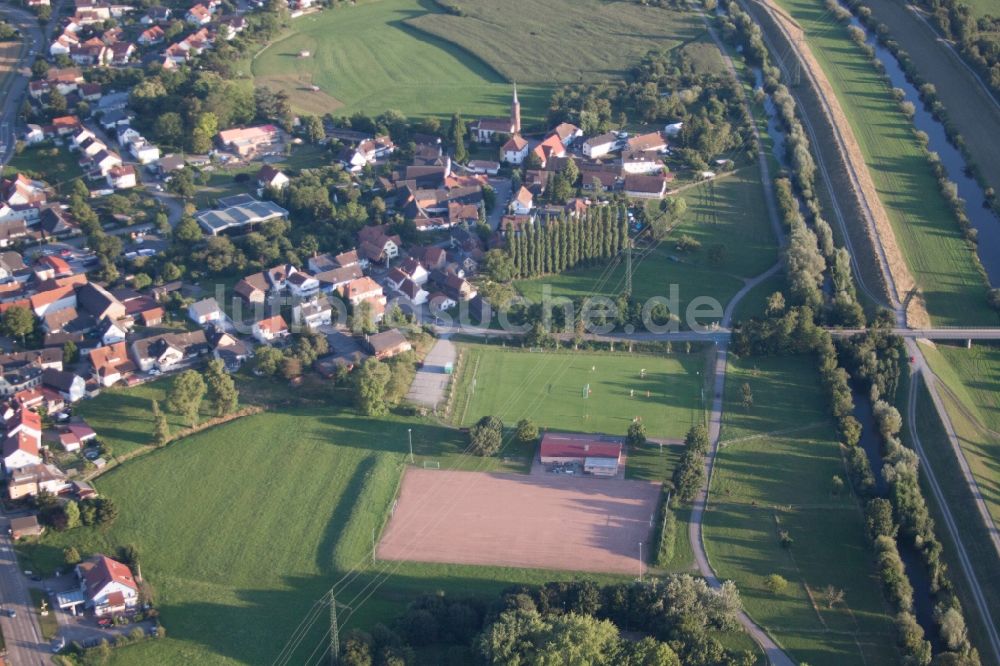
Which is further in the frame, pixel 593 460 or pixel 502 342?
pixel 502 342

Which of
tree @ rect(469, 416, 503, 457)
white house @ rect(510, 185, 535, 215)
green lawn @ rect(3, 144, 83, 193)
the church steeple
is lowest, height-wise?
green lawn @ rect(3, 144, 83, 193)

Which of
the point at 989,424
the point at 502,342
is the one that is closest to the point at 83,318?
the point at 502,342

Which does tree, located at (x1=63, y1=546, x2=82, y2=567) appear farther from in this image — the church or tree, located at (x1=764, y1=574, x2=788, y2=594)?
the church

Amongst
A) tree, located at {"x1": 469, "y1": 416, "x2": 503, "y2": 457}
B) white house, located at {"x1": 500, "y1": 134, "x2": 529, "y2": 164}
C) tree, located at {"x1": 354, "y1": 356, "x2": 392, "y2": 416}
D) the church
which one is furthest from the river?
tree, located at {"x1": 354, "y1": 356, "x2": 392, "y2": 416}

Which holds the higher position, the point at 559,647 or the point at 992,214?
the point at 992,214

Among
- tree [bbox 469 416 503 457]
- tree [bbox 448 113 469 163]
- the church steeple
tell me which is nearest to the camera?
tree [bbox 469 416 503 457]

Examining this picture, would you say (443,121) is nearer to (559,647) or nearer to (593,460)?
(593,460)

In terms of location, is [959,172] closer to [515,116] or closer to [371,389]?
[515,116]

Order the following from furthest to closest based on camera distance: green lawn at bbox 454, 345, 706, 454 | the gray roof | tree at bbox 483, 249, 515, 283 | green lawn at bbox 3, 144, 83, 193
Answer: green lawn at bbox 3, 144, 83, 193 < the gray roof < tree at bbox 483, 249, 515, 283 < green lawn at bbox 454, 345, 706, 454
